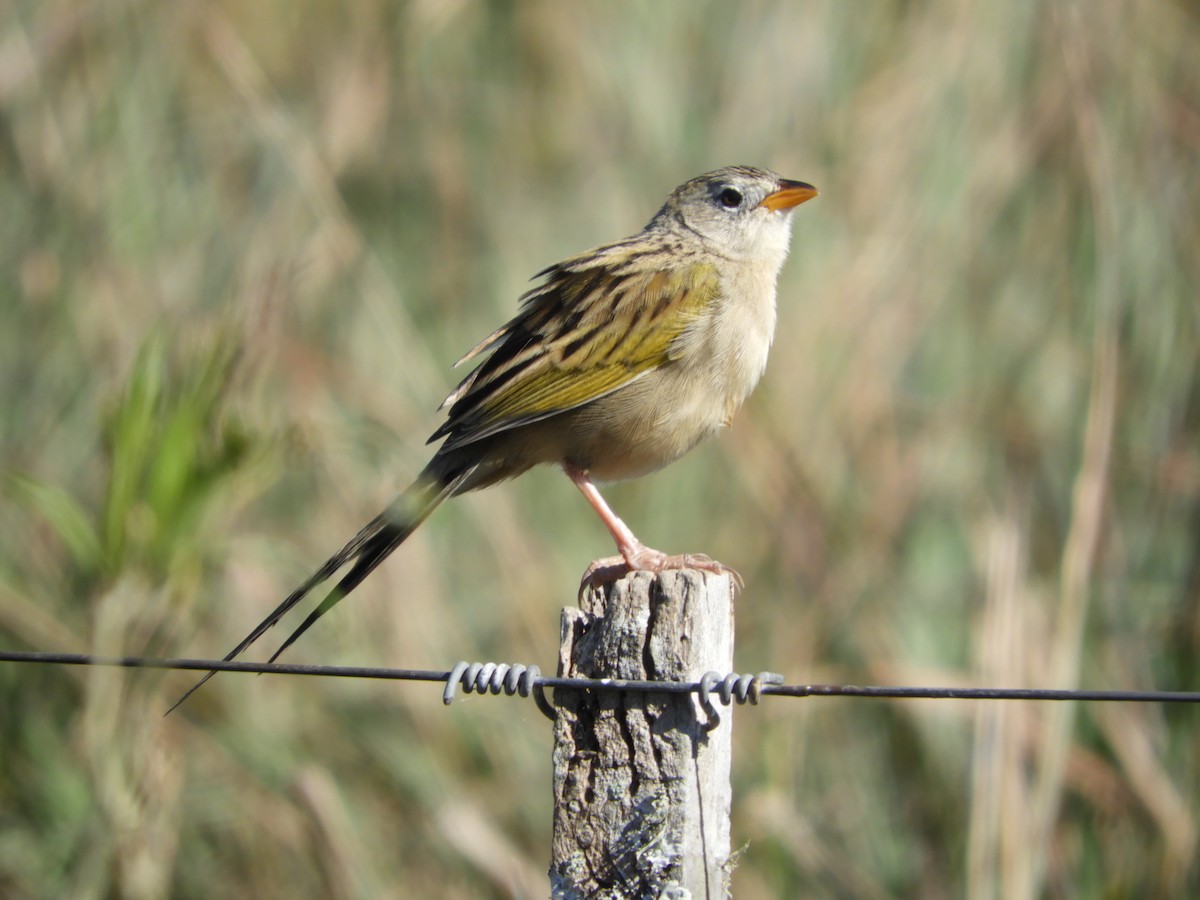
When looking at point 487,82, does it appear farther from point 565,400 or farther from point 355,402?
point 565,400

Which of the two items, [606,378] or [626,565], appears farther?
[606,378]

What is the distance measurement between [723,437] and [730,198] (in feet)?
4.74

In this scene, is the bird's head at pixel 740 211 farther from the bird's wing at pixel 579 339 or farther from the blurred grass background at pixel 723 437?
the blurred grass background at pixel 723 437

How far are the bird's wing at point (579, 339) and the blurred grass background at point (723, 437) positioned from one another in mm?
944

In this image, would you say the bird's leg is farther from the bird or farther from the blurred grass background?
the blurred grass background

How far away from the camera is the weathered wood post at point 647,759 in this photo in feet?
9.66

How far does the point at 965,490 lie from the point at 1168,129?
1980 millimetres

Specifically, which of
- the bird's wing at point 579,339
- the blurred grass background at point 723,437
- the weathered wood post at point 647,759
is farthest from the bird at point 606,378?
the weathered wood post at point 647,759

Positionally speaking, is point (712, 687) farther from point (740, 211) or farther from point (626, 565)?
point (740, 211)

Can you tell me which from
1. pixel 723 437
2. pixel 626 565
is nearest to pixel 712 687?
pixel 626 565

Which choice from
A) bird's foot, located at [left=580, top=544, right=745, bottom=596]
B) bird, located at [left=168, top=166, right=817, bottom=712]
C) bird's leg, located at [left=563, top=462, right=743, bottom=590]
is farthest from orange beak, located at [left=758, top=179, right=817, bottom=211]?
bird's foot, located at [left=580, top=544, right=745, bottom=596]

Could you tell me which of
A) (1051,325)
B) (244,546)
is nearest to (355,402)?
(244,546)

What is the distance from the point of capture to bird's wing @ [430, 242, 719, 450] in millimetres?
4734

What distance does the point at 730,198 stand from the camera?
5699 millimetres
